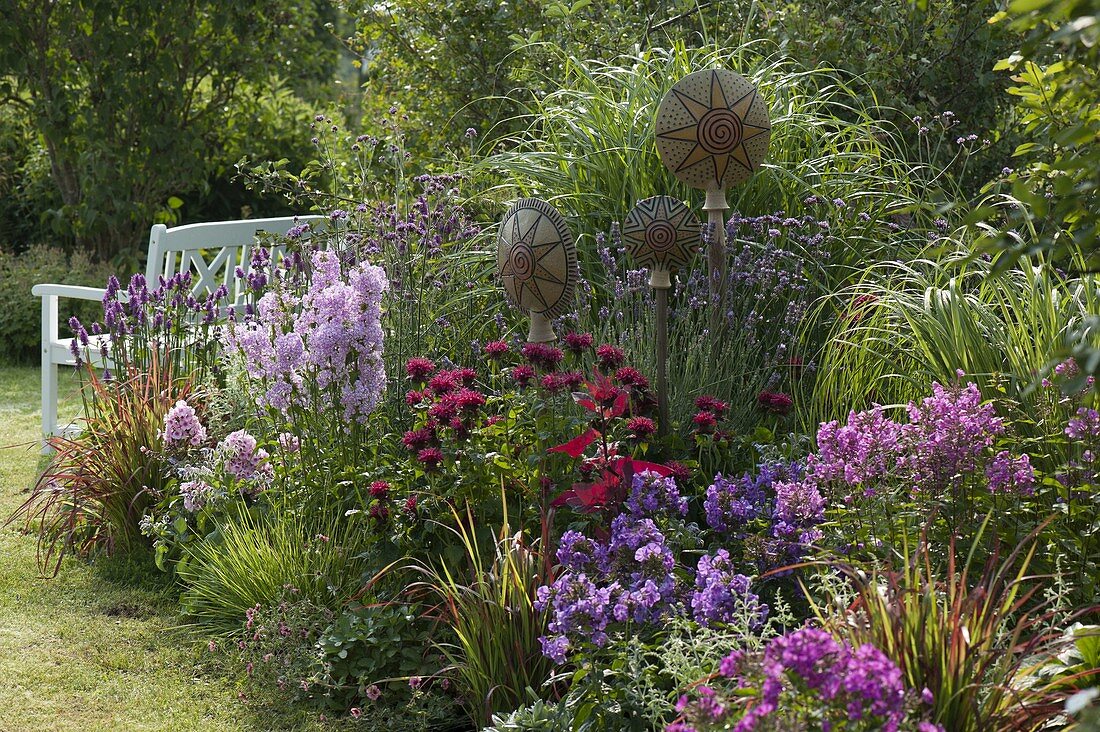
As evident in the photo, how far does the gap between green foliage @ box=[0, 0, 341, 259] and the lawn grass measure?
5893mm

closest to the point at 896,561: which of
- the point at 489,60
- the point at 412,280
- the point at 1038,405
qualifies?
the point at 1038,405

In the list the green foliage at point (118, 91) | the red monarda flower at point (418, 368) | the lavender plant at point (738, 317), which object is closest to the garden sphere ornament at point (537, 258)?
the lavender plant at point (738, 317)

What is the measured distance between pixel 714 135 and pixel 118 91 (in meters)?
7.35

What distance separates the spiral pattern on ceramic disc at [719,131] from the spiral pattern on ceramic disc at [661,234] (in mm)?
390

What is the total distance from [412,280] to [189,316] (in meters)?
1.43

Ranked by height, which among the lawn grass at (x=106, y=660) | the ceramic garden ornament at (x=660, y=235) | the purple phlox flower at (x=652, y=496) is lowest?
the lawn grass at (x=106, y=660)

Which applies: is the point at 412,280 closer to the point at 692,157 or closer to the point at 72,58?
the point at 692,157

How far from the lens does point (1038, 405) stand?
10.2 feet

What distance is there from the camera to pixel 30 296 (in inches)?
358

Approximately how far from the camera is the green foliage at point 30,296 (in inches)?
352

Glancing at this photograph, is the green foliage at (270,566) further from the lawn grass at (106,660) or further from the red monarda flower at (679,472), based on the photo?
the red monarda flower at (679,472)

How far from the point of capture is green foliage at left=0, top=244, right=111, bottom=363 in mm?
8930

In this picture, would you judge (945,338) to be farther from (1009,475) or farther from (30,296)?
(30,296)

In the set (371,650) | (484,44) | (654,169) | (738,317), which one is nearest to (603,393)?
Answer: (371,650)
